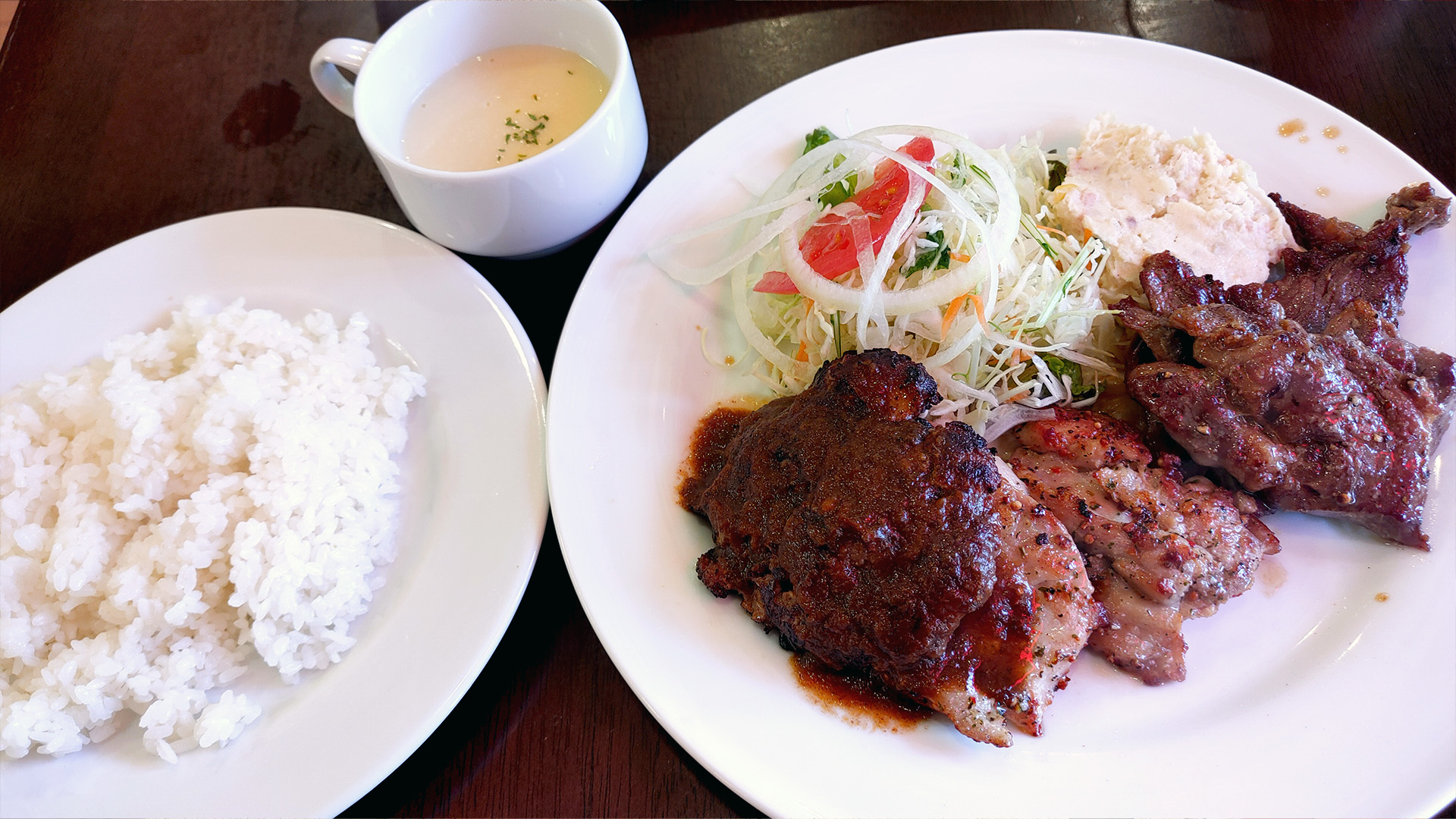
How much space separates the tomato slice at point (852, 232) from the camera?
8.16 ft

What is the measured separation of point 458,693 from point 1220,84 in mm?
3225

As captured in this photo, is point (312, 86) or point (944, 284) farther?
point (312, 86)

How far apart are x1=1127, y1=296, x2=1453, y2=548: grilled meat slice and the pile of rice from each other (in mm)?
2387

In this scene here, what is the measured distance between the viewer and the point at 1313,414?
2154 mm

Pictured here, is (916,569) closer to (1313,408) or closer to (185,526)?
(1313,408)

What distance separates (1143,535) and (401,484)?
7.19 feet

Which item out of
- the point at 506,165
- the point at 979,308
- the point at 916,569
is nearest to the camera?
the point at 916,569

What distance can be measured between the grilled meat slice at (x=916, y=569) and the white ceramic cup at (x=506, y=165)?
1157 mm

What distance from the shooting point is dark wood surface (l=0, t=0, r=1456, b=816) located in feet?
10.5

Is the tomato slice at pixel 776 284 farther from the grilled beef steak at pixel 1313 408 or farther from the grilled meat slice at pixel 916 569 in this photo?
the grilled beef steak at pixel 1313 408

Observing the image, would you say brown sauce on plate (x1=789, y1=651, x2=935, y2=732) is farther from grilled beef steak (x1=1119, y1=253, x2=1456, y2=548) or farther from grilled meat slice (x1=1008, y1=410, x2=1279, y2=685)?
grilled beef steak (x1=1119, y1=253, x2=1456, y2=548)

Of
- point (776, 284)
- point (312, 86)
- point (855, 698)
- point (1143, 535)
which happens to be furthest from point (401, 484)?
point (312, 86)

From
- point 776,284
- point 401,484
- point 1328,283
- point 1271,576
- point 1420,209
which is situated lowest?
point 401,484

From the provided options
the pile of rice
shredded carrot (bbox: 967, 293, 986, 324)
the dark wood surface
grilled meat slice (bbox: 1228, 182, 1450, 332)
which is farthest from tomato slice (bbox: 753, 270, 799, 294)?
grilled meat slice (bbox: 1228, 182, 1450, 332)
